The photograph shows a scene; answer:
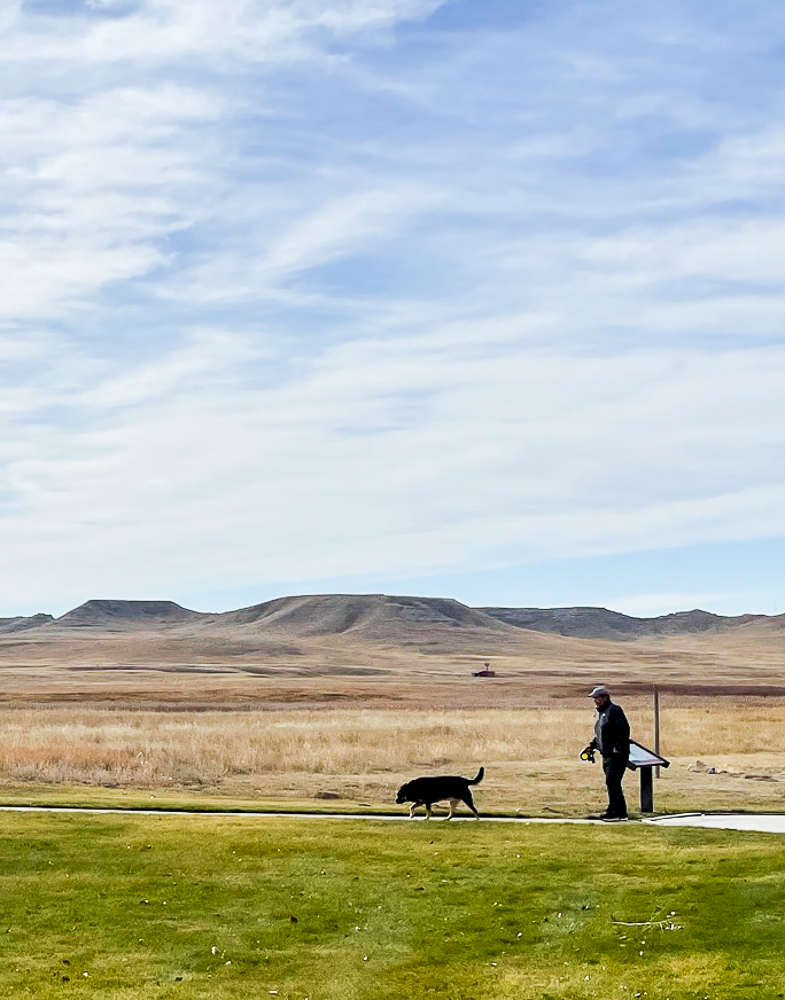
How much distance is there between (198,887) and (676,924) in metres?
5.40

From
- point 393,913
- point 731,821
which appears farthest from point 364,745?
point 393,913

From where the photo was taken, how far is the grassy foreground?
37.8 feet

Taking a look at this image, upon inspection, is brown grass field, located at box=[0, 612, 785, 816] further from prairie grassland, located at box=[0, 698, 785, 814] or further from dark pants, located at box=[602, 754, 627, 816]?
dark pants, located at box=[602, 754, 627, 816]

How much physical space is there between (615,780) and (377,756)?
1732 centimetres

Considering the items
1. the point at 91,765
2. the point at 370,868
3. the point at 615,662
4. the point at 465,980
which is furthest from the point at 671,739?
the point at 615,662

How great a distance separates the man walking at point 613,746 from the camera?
780 inches

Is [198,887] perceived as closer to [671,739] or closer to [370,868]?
[370,868]

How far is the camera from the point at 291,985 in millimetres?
11523

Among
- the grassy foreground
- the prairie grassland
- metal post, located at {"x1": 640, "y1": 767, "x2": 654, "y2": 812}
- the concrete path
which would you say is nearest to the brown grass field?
the prairie grassland

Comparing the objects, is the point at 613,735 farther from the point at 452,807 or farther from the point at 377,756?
the point at 377,756

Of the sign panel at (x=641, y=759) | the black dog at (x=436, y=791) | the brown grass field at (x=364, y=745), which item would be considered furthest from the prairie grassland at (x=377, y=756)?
the black dog at (x=436, y=791)

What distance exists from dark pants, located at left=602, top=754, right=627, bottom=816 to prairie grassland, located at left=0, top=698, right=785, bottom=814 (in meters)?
2.10

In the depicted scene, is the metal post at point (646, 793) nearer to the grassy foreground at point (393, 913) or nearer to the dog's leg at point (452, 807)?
the grassy foreground at point (393, 913)

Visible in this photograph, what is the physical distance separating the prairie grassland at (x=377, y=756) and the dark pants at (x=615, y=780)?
210cm
